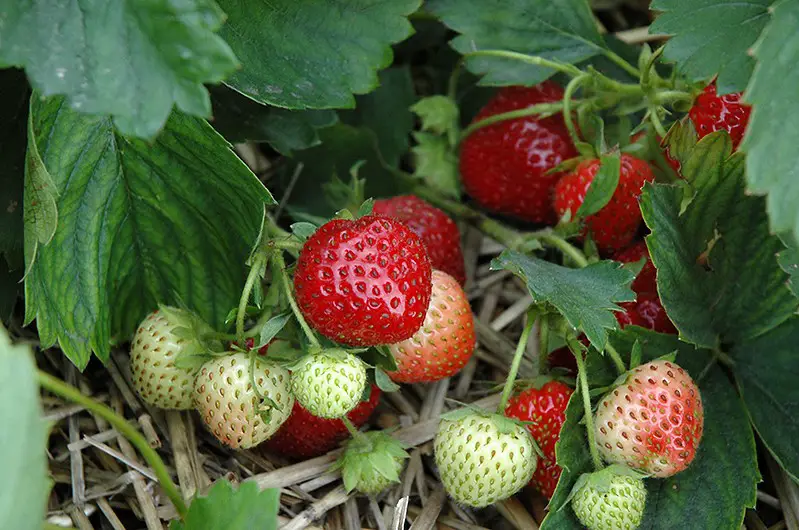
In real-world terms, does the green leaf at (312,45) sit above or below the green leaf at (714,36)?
below

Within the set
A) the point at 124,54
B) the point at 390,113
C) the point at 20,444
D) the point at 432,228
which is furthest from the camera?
the point at 390,113

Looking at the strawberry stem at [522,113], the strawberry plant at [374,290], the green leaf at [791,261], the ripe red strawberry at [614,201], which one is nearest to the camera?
the strawberry plant at [374,290]

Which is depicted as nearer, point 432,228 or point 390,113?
point 432,228

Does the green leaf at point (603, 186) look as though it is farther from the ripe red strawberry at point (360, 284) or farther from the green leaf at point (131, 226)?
the green leaf at point (131, 226)

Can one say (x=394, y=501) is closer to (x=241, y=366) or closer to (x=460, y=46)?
(x=241, y=366)

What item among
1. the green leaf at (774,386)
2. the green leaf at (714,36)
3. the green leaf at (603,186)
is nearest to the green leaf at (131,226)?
the green leaf at (603,186)

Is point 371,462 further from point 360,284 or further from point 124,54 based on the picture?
point 124,54

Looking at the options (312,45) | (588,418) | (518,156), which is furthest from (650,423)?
(312,45)
